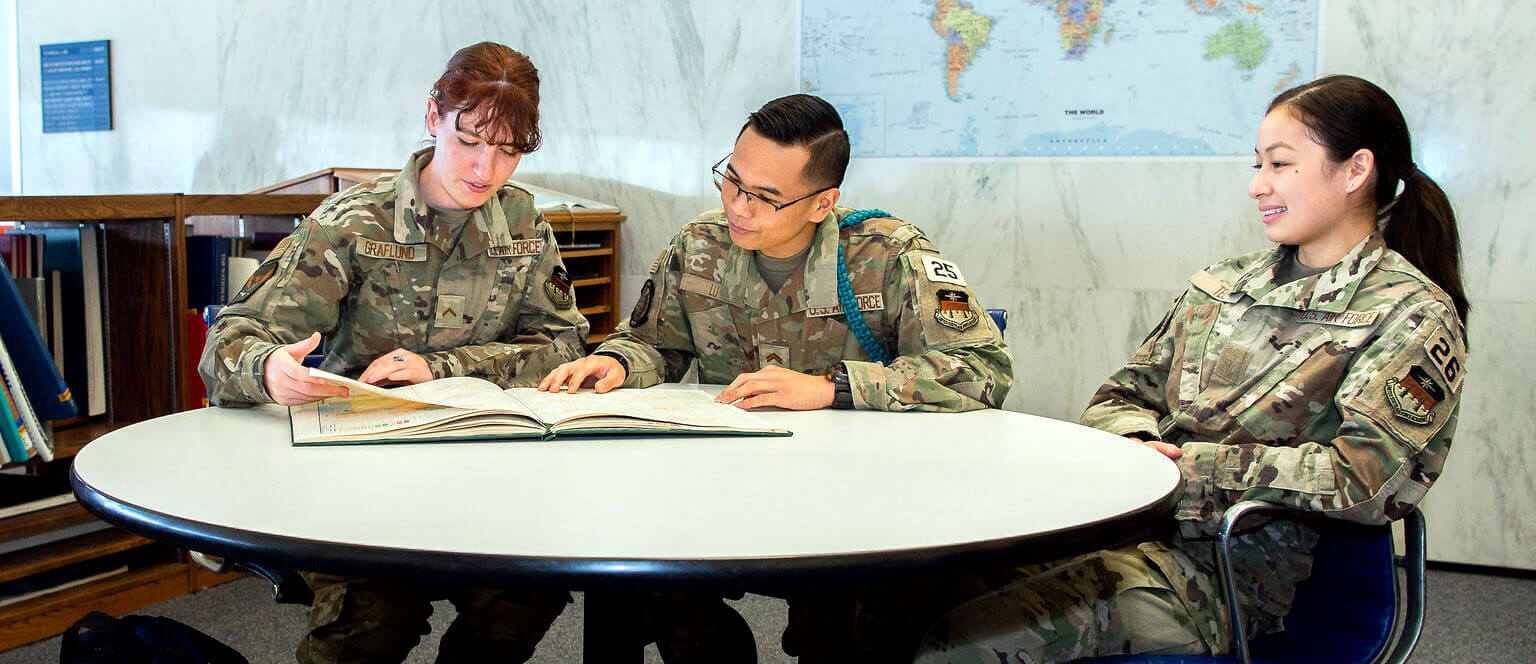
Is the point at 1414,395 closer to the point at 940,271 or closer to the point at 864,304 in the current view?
the point at 940,271

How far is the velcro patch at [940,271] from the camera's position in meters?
1.94

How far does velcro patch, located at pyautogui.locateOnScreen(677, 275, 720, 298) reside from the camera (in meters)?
2.06

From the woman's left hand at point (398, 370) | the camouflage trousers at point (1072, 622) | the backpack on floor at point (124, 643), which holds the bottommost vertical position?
the backpack on floor at point (124, 643)

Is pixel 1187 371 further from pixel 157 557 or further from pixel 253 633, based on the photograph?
pixel 157 557

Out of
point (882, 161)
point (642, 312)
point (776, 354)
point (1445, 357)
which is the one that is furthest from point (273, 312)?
point (882, 161)

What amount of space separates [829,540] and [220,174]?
14.6ft

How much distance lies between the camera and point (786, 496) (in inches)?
45.6

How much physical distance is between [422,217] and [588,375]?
479mm

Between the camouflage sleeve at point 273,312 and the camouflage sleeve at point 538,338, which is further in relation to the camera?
the camouflage sleeve at point 538,338

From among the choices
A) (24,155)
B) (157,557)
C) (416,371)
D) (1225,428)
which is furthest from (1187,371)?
(24,155)

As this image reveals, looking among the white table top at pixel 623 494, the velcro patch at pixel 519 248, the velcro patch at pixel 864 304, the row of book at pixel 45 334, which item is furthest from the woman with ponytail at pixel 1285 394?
the row of book at pixel 45 334

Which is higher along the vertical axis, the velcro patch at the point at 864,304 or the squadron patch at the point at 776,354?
the velcro patch at the point at 864,304

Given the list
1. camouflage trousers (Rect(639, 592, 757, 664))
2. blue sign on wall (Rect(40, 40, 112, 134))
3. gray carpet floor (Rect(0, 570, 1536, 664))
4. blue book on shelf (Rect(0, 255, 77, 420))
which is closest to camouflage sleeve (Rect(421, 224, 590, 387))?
camouflage trousers (Rect(639, 592, 757, 664))

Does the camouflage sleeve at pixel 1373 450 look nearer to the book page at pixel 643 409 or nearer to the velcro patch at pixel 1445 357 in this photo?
the velcro patch at pixel 1445 357
